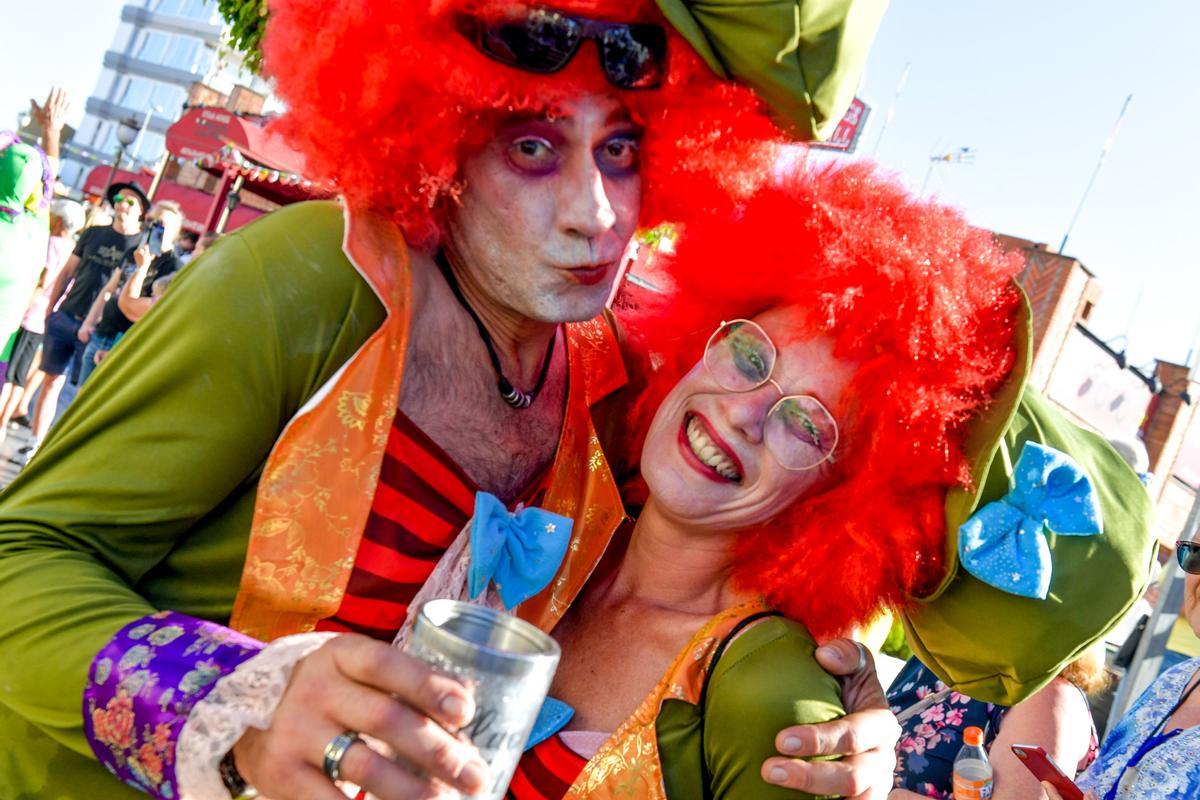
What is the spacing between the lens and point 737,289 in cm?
201

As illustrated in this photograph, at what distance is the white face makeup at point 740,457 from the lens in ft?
6.04

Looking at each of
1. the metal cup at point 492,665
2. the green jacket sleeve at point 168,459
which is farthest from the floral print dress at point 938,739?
the metal cup at point 492,665

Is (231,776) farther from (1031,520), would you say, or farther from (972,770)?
(972,770)

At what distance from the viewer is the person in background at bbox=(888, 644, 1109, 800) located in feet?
10.1

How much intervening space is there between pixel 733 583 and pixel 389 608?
66 centimetres

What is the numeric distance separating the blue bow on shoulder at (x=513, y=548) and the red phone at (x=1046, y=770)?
1831 mm

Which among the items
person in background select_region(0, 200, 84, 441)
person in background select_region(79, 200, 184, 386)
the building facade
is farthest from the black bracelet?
the building facade

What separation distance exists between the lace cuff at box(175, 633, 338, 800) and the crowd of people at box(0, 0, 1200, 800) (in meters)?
0.08

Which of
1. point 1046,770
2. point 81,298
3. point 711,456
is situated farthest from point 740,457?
point 81,298

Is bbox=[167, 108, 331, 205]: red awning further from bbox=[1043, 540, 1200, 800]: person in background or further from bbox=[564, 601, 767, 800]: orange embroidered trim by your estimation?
bbox=[564, 601, 767, 800]: orange embroidered trim

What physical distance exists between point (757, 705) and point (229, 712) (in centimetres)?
82

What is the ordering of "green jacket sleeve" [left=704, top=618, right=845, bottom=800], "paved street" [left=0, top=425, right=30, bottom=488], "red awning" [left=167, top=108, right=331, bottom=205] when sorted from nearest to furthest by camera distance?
"green jacket sleeve" [left=704, top=618, right=845, bottom=800], "paved street" [left=0, top=425, right=30, bottom=488], "red awning" [left=167, top=108, right=331, bottom=205]

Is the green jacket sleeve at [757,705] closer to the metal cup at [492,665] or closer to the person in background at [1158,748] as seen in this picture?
the metal cup at [492,665]

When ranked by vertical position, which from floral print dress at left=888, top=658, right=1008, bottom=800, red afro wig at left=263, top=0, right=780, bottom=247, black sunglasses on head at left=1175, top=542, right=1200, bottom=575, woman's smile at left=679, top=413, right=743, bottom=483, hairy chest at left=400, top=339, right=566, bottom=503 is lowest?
floral print dress at left=888, top=658, right=1008, bottom=800
